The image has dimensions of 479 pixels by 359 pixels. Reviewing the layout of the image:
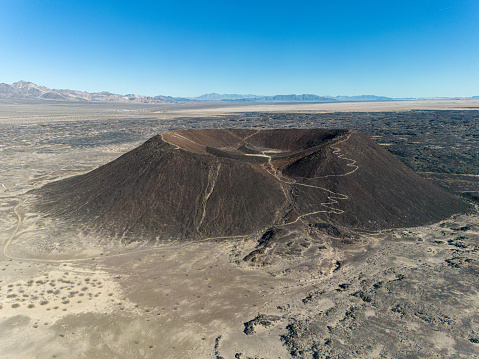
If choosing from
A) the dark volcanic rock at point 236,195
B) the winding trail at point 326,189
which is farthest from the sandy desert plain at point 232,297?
the winding trail at point 326,189

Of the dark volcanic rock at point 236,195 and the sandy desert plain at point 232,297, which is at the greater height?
the dark volcanic rock at point 236,195

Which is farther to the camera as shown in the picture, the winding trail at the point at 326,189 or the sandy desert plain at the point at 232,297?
the winding trail at the point at 326,189

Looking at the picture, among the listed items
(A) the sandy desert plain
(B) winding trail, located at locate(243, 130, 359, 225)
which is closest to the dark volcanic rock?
(B) winding trail, located at locate(243, 130, 359, 225)

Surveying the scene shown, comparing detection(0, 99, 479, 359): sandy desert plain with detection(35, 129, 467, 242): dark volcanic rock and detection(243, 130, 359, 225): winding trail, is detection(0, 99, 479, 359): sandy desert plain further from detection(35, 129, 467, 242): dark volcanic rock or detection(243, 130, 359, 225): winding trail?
detection(243, 130, 359, 225): winding trail

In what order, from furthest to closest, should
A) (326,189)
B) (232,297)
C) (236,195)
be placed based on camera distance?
(326,189)
(236,195)
(232,297)

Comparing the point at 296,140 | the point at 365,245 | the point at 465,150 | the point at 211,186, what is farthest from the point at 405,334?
the point at 465,150

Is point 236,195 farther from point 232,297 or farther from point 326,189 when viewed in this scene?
point 232,297

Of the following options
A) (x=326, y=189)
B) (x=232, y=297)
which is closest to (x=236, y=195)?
(x=326, y=189)

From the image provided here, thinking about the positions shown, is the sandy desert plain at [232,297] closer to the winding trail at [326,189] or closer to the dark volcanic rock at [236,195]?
the dark volcanic rock at [236,195]

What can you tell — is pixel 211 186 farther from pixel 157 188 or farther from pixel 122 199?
pixel 122 199
